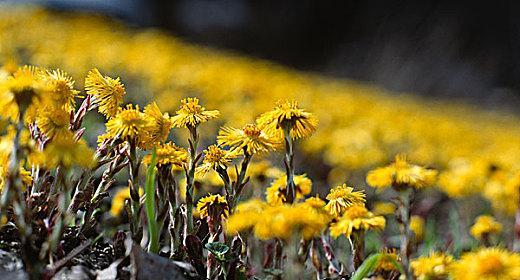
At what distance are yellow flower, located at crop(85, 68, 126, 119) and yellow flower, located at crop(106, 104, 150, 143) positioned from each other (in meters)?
0.12

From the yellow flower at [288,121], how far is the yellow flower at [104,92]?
44cm

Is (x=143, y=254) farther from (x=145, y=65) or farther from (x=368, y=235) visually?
(x=145, y=65)

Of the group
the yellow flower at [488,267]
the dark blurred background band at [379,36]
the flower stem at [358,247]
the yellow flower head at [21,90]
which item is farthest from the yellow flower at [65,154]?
the dark blurred background band at [379,36]

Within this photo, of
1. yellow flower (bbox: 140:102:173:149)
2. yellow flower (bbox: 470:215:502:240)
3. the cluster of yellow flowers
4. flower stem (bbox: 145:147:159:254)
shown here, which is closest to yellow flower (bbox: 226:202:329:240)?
flower stem (bbox: 145:147:159:254)

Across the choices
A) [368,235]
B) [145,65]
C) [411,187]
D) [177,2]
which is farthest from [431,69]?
[411,187]

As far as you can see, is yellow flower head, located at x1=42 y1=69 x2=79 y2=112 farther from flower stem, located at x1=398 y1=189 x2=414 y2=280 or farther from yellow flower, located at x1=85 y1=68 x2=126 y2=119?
flower stem, located at x1=398 y1=189 x2=414 y2=280

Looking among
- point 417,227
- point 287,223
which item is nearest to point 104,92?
point 287,223

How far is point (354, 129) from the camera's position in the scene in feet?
16.7

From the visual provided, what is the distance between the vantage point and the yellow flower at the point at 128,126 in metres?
1.62

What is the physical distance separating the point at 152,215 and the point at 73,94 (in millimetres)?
426

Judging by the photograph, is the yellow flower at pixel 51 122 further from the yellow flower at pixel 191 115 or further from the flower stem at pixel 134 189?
the yellow flower at pixel 191 115

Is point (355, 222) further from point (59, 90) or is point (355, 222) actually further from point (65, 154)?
point (59, 90)

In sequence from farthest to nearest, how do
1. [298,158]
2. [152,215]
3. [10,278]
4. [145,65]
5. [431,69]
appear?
[431,69], [145,65], [298,158], [152,215], [10,278]

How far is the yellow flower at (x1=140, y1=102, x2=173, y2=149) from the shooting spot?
66.9 inches
